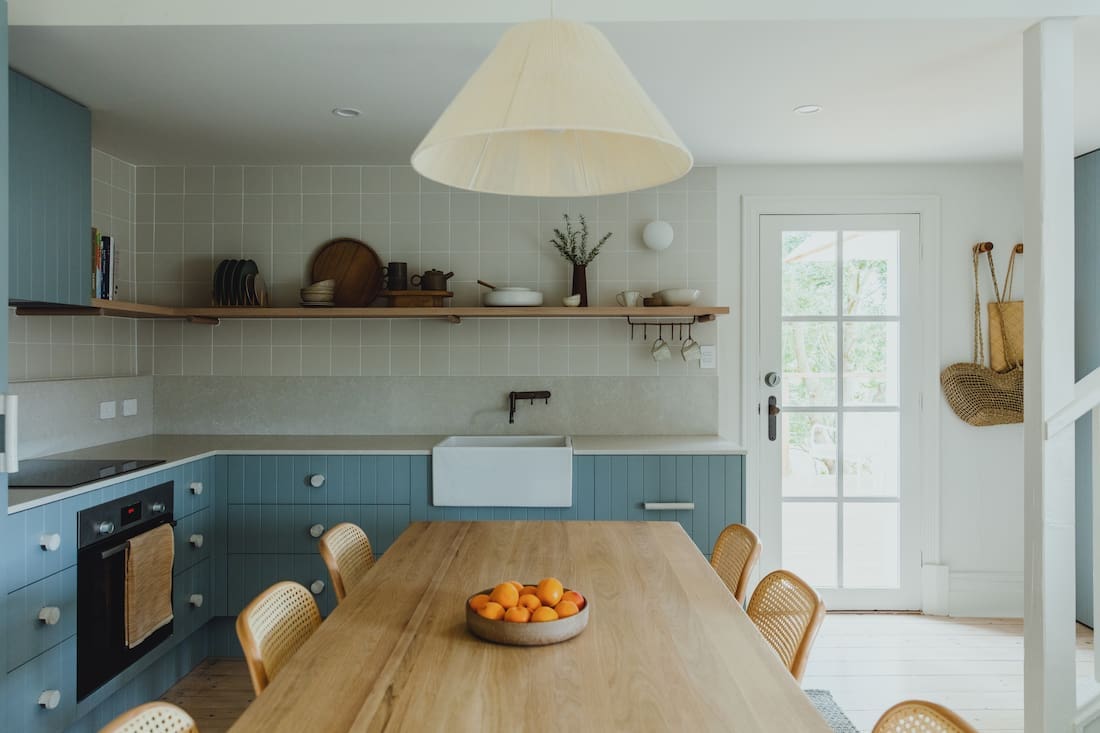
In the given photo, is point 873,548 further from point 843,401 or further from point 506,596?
point 506,596

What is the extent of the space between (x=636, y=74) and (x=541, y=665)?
2.04 m

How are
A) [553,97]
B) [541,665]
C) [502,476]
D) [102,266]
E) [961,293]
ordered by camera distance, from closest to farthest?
[553,97] → [541,665] → [102,266] → [502,476] → [961,293]

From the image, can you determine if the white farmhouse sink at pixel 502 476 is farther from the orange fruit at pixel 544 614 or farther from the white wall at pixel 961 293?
the orange fruit at pixel 544 614

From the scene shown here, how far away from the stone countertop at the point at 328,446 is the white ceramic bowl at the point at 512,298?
712mm

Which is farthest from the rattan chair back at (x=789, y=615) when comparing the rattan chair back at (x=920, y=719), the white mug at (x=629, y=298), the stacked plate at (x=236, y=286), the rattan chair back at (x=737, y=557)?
the stacked plate at (x=236, y=286)

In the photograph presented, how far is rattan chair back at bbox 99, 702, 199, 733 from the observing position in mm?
1171

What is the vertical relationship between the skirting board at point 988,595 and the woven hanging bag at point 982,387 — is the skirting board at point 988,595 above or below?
below

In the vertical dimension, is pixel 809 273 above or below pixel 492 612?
above

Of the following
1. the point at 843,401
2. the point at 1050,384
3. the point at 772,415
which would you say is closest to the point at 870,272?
the point at 843,401

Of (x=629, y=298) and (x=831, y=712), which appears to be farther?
(x=629, y=298)

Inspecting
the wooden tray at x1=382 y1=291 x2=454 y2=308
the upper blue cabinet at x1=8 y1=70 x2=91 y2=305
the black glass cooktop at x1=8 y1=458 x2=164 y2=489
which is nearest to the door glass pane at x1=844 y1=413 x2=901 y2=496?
the wooden tray at x1=382 y1=291 x2=454 y2=308

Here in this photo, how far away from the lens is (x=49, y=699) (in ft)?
7.78

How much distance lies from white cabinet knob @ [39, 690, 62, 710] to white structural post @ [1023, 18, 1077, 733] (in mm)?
2934

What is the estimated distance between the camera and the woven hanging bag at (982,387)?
3900 millimetres
